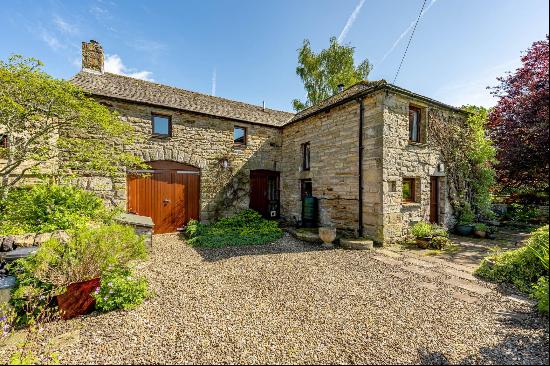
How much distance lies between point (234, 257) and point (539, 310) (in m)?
5.44

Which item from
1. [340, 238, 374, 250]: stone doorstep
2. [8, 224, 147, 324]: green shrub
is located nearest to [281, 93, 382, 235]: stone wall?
[340, 238, 374, 250]: stone doorstep

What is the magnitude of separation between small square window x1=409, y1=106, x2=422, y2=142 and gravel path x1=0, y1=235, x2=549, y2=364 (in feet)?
15.1

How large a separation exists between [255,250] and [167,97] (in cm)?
714

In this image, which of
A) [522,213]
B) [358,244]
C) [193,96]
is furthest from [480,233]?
[193,96]

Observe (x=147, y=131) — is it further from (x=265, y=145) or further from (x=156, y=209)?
(x=265, y=145)

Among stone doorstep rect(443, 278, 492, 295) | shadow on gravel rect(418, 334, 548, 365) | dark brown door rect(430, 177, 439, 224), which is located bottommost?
stone doorstep rect(443, 278, 492, 295)

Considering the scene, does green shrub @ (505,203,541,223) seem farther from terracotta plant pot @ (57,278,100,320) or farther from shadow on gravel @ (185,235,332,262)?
terracotta plant pot @ (57,278,100,320)

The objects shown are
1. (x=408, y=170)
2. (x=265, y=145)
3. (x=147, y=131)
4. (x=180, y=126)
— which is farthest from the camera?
(x=265, y=145)

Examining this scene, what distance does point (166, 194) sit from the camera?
875 centimetres

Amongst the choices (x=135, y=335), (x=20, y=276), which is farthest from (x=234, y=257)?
(x=20, y=276)

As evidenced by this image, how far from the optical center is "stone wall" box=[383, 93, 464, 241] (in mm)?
6863

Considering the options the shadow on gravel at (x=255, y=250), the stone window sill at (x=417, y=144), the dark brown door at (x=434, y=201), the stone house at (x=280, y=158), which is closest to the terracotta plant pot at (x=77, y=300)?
the shadow on gravel at (x=255, y=250)

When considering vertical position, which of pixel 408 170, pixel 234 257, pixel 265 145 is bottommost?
pixel 234 257

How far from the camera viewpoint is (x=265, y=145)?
10805 millimetres
